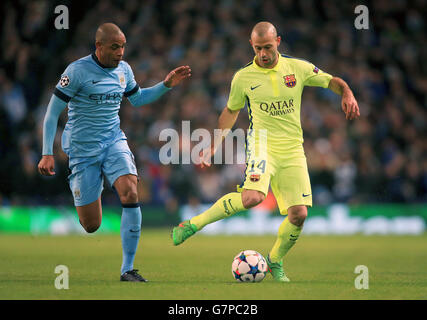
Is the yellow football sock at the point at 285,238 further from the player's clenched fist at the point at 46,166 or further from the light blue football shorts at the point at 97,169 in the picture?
the player's clenched fist at the point at 46,166

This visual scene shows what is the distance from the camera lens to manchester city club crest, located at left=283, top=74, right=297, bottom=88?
7973 mm

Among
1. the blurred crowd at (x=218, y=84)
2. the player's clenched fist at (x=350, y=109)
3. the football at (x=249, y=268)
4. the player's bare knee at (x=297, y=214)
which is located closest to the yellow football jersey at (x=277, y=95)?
the player's clenched fist at (x=350, y=109)

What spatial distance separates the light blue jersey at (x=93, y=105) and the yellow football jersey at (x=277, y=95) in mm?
1304

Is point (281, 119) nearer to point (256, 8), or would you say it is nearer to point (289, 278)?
point (289, 278)

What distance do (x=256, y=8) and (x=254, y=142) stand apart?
13.5 metres

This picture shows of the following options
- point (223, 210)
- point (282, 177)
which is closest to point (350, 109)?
Result: point (282, 177)

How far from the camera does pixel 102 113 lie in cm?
802

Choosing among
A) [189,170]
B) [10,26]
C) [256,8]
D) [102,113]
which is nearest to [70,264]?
[102,113]

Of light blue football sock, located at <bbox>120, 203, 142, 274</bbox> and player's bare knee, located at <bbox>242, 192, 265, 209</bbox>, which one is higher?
player's bare knee, located at <bbox>242, 192, 265, 209</bbox>

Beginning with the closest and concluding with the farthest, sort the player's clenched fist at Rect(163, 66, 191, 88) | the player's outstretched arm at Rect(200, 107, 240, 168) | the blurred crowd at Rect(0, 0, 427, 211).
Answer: the player's outstretched arm at Rect(200, 107, 240, 168)
the player's clenched fist at Rect(163, 66, 191, 88)
the blurred crowd at Rect(0, 0, 427, 211)

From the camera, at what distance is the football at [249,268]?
304 inches

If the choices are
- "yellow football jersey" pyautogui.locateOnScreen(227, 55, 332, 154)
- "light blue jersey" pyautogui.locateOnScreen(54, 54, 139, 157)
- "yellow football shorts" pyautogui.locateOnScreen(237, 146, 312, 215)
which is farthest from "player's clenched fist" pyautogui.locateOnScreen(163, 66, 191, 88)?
"yellow football shorts" pyautogui.locateOnScreen(237, 146, 312, 215)

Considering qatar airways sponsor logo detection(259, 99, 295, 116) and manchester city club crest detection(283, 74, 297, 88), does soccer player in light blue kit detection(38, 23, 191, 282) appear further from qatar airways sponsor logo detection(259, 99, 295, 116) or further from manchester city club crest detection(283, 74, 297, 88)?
manchester city club crest detection(283, 74, 297, 88)

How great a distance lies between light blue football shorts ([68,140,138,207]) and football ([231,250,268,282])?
1.43 metres
